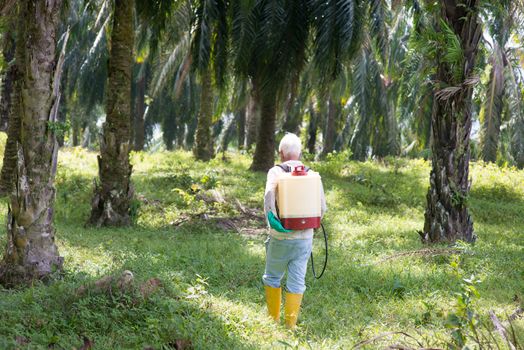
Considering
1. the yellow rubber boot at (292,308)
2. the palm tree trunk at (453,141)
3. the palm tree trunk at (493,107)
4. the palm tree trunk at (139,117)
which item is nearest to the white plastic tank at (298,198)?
the yellow rubber boot at (292,308)

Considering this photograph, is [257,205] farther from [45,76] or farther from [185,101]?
[185,101]

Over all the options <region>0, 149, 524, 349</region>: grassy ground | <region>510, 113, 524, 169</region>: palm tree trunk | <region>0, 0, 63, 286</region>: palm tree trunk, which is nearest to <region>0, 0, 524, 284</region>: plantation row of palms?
<region>0, 0, 63, 286</region>: palm tree trunk

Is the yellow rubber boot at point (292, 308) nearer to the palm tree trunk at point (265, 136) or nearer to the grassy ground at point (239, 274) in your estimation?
the grassy ground at point (239, 274)

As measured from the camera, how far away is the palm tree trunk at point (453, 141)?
896 centimetres

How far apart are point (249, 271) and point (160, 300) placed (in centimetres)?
217

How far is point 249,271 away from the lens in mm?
7246

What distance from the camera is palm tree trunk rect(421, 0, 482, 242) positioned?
353 inches

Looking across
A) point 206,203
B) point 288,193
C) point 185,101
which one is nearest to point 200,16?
point 206,203

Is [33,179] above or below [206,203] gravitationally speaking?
above

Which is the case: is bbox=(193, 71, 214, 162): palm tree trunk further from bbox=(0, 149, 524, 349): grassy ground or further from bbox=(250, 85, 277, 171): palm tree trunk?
bbox=(0, 149, 524, 349): grassy ground

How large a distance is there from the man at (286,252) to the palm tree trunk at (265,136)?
9.04 m

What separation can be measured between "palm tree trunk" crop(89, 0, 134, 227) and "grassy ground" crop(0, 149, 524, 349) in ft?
1.37

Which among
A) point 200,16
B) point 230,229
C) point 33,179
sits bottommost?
point 230,229

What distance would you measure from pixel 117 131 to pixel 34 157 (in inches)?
144
